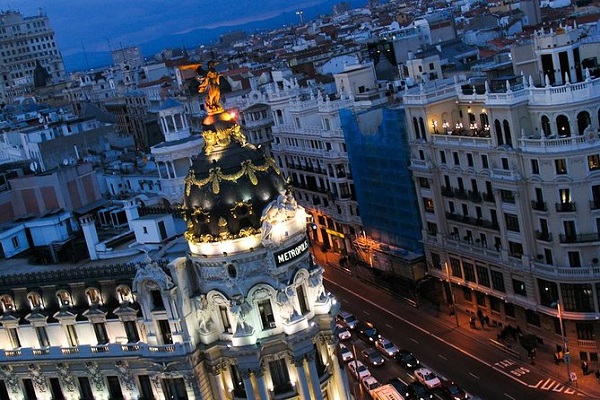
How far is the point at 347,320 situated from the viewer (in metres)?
102

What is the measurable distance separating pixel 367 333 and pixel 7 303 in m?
40.3

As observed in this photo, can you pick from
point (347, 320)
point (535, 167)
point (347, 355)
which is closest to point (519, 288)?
point (535, 167)

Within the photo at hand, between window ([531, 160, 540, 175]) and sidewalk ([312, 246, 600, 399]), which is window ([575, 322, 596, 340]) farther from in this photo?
window ([531, 160, 540, 175])

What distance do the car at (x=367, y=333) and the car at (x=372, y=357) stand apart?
225cm

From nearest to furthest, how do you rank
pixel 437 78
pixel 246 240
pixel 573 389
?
1. pixel 246 240
2. pixel 573 389
3. pixel 437 78

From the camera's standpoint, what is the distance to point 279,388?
66500 millimetres

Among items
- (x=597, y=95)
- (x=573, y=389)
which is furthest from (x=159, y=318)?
(x=597, y=95)

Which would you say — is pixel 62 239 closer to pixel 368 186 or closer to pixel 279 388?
pixel 279 388

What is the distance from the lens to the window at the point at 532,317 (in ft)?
297

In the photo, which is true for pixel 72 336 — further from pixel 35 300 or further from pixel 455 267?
pixel 455 267

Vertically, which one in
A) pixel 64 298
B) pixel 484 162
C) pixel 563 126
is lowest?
pixel 484 162

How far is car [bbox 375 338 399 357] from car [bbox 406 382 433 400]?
985cm

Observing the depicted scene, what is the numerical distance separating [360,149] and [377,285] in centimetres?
1838

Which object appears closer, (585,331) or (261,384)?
(261,384)
